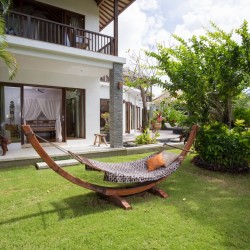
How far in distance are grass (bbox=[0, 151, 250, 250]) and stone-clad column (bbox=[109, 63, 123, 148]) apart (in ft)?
10.9

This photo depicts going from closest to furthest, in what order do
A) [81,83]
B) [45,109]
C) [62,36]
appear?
[62,36], [81,83], [45,109]

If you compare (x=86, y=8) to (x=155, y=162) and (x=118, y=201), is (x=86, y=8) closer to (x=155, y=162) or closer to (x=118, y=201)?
(x=155, y=162)

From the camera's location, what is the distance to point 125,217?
10.9ft

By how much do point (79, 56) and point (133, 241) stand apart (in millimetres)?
6073

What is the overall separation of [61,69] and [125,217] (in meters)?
6.84

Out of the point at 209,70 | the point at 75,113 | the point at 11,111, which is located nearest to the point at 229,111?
the point at 209,70

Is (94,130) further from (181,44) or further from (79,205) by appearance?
(79,205)

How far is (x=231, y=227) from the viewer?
3.04 m

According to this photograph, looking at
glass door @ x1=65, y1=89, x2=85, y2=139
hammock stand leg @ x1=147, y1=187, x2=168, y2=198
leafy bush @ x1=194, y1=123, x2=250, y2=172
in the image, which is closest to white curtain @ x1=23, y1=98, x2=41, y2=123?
glass door @ x1=65, y1=89, x2=85, y2=139

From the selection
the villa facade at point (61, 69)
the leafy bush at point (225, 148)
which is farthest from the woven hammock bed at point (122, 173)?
the villa facade at point (61, 69)

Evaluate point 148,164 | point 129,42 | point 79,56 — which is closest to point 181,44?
point 79,56

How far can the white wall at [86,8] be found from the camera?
30.1ft

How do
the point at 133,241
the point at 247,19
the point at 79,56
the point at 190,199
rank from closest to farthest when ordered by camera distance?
the point at 133,241
the point at 190,199
the point at 247,19
the point at 79,56

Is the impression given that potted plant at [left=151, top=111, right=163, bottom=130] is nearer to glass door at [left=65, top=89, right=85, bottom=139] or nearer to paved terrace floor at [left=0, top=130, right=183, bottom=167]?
paved terrace floor at [left=0, top=130, right=183, bottom=167]
